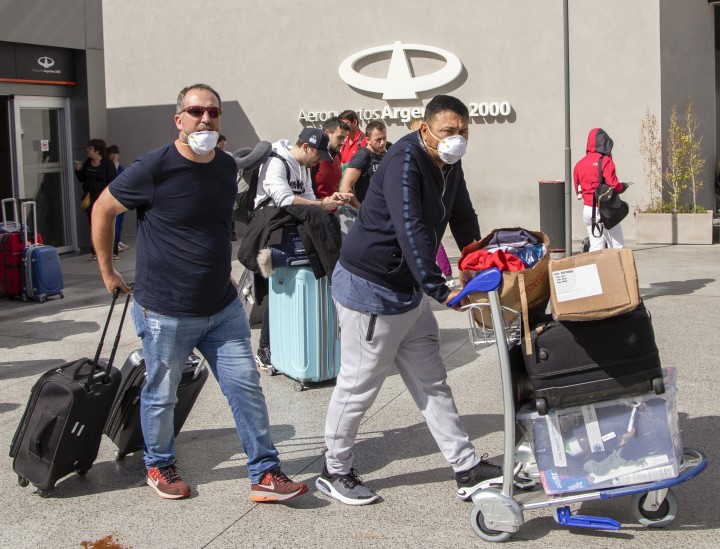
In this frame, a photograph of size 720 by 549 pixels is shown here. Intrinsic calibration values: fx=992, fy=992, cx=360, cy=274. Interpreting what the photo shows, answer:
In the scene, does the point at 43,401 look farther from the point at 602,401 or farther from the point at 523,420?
the point at 602,401

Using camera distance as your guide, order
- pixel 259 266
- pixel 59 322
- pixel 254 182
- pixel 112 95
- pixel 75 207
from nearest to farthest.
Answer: pixel 259 266
pixel 254 182
pixel 59 322
pixel 75 207
pixel 112 95

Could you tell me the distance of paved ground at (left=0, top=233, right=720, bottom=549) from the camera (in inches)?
167

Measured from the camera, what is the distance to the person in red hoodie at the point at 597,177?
9.98 metres

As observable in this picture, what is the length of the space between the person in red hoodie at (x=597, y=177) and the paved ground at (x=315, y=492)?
2488 millimetres

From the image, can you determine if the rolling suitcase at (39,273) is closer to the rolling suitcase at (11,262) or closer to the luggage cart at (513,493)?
the rolling suitcase at (11,262)

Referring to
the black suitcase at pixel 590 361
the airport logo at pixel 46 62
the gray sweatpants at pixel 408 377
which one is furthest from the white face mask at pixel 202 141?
the airport logo at pixel 46 62

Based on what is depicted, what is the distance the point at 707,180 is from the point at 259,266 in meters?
11.7

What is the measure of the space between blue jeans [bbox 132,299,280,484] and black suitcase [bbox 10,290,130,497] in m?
0.22

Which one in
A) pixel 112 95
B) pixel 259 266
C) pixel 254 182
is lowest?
pixel 259 266

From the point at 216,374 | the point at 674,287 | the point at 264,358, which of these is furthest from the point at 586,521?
the point at 674,287

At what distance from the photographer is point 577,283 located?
3.91m

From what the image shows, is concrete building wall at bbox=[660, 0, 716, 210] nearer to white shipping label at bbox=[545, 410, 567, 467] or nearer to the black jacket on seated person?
the black jacket on seated person

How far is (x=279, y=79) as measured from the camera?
1662 centimetres

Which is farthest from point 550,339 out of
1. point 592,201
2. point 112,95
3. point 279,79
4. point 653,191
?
point 112,95
